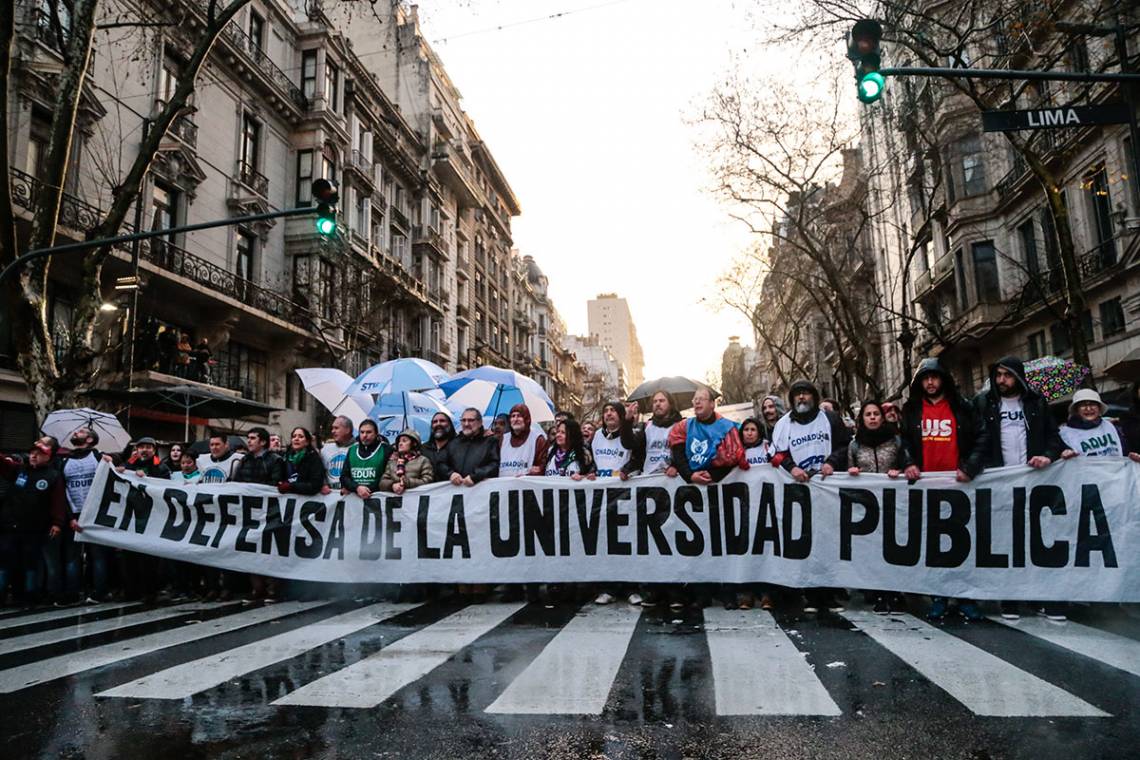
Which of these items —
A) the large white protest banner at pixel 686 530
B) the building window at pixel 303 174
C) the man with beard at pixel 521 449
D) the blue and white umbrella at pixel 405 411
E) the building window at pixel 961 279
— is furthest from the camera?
the building window at pixel 303 174

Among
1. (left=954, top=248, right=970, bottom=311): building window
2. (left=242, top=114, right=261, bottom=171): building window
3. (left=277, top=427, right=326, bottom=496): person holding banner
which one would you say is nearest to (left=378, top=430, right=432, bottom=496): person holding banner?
(left=277, top=427, right=326, bottom=496): person holding banner

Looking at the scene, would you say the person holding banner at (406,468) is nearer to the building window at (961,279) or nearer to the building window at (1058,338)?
the building window at (1058,338)

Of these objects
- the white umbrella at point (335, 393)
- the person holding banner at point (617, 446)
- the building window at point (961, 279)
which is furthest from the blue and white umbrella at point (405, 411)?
the building window at point (961, 279)

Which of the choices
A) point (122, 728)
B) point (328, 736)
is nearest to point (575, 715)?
point (328, 736)

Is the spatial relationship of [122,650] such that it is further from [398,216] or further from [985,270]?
[398,216]

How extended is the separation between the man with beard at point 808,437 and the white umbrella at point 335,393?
857 cm

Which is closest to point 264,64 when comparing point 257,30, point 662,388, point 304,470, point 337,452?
point 257,30

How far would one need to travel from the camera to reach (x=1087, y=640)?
17.2 feet

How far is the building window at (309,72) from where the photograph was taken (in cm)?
3042

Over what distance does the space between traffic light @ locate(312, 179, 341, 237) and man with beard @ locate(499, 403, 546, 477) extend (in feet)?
16.5

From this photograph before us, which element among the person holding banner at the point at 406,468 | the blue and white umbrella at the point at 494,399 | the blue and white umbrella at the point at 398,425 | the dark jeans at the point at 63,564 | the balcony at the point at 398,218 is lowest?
the dark jeans at the point at 63,564

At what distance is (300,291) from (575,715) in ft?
88.9

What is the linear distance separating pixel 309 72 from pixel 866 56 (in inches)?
1086

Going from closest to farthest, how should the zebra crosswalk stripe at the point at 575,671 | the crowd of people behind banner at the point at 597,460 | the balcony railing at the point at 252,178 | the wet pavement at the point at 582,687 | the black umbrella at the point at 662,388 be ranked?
the wet pavement at the point at 582,687
the zebra crosswalk stripe at the point at 575,671
the crowd of people behind banner at the point at 597,460
the black umbrella at the point at 662,388
the balcony railing at the point at 252,178
